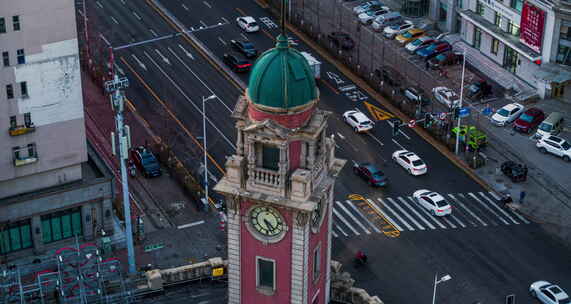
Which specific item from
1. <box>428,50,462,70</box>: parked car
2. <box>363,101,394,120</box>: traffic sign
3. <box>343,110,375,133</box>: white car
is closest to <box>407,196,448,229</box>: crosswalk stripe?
<box>343,110,375,133</box>: white car

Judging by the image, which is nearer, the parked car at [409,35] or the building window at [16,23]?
the building window at [16,23]

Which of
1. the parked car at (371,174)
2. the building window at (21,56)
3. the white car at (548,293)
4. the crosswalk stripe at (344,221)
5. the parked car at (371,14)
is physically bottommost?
the white car at (548,293)

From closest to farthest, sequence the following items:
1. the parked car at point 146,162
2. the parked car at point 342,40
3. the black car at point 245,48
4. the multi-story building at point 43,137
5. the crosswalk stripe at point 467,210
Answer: the multi-story building at point 43,137 < the crosswalk stripe at point 467,210 < the parked car at point 146,162 < the black car at point 245,48 < the parked car at point 342,40

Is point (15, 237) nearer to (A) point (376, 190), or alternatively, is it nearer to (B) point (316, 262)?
(A) point (376, 190)

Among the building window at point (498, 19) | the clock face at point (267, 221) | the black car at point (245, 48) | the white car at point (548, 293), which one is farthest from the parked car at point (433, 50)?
the clock face at point (267, 221)

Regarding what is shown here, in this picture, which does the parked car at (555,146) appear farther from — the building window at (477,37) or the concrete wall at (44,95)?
the concrete wall at (44,95)

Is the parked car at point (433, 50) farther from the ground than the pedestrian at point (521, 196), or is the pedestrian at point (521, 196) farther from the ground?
the parked car at point (433, 50)

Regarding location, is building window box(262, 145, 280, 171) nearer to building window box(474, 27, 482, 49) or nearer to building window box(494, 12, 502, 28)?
building window box(494, 12, 502, 28)

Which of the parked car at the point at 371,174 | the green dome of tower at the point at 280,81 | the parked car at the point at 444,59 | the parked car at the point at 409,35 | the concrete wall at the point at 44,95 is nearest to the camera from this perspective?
the green dome of tower at the point at 280,81
